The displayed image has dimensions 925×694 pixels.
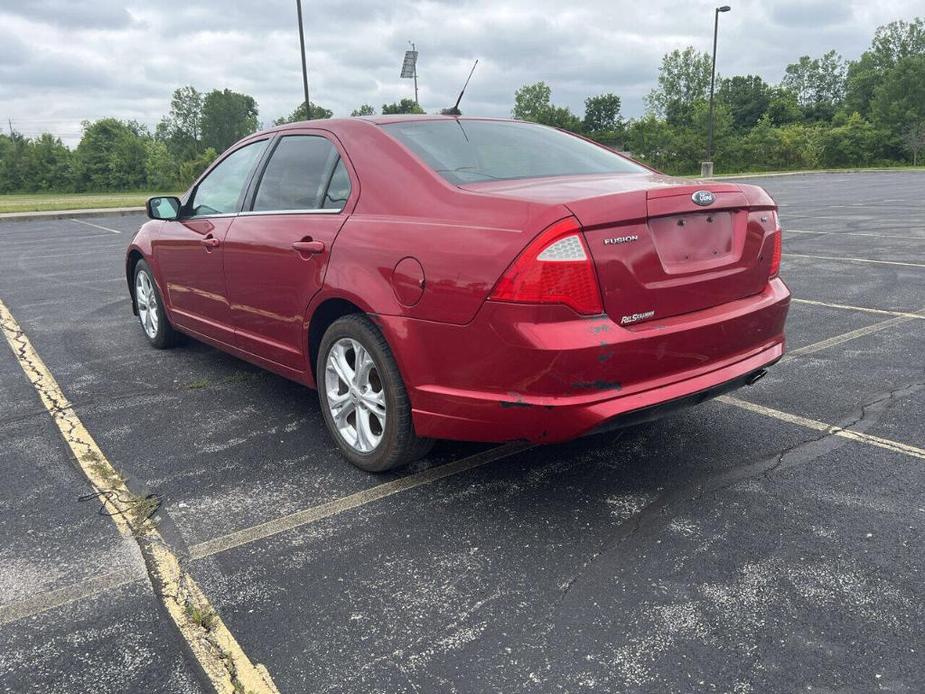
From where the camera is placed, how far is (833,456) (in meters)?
3.48

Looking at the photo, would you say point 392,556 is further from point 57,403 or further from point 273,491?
point 57,403

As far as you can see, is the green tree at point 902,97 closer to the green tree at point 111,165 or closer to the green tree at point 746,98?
the green tree at point 746,98

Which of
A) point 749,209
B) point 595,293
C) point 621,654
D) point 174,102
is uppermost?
point 174,102

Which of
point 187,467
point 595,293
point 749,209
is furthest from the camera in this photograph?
point 187,467

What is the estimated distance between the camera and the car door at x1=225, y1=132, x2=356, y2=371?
11.6ft

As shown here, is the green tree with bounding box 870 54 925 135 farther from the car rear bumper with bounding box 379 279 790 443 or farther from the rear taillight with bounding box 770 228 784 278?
the car rear bumper with bounding box 379 279 790 443

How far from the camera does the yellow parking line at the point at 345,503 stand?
9.52 ft

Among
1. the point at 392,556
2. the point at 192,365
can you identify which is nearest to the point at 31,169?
the point at 192,365

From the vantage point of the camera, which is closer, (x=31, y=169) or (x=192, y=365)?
(x=192, y=365)

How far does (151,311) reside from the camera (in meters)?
5.87

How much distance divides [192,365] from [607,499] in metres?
3.48

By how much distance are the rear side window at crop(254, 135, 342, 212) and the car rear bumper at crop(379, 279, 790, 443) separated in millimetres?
1052

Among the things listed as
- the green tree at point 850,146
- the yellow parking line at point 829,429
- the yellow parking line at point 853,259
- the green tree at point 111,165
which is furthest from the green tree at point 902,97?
the yellow parking line at point 829,429

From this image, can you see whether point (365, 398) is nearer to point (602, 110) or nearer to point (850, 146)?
point (850, 146)
